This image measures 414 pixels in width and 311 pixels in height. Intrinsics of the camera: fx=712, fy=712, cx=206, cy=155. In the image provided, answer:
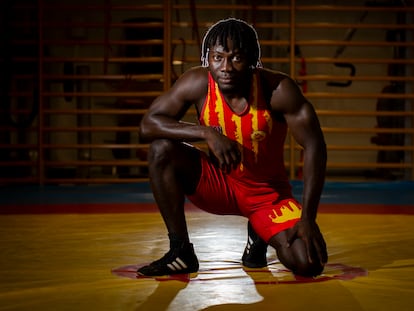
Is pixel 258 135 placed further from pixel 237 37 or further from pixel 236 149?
pixel 237 37

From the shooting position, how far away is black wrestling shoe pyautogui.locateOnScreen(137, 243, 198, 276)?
2615mm

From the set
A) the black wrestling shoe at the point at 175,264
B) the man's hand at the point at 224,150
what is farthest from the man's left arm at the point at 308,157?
the black wrestling shoe at the point at 175,264

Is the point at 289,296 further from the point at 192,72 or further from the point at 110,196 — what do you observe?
the point at 110,196

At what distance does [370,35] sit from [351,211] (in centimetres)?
613

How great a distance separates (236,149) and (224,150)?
5cm

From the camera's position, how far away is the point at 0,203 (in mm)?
5488

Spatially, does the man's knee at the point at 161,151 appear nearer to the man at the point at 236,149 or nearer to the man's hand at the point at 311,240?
the man at the point at 236,149

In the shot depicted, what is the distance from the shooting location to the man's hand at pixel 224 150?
253cm

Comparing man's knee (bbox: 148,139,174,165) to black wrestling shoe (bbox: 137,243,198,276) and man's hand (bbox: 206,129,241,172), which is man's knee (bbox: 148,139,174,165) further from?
Answer: black wrestling shoe (bbox: 137,243,198,276)

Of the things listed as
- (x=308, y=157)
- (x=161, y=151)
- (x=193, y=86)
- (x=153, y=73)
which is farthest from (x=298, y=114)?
(x=153, y=73)

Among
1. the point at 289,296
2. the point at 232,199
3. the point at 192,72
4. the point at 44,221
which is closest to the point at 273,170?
the point at 232,199

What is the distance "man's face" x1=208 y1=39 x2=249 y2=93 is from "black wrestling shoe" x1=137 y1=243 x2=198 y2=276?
63cm

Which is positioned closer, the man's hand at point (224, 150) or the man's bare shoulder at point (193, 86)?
the man's hand at point (224, 150)

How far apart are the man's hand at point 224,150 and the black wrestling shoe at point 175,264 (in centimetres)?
38
